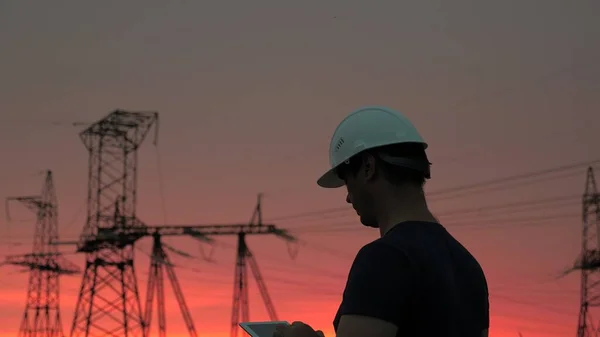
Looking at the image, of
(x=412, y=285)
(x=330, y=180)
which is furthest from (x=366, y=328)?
(x=330, y=180)

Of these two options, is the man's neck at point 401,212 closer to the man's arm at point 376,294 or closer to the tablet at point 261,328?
the man's arm at point 376,294

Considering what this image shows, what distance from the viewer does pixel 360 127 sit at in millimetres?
4707

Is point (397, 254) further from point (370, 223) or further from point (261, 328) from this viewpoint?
point (261, 328)

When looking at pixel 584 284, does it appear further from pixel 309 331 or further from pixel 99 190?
pixel 309 331

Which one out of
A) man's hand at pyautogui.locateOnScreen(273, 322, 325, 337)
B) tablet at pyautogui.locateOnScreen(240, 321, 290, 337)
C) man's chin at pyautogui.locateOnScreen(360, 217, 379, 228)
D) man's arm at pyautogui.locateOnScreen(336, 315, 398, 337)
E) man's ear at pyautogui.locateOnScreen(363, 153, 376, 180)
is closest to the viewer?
man's arm at pyautogui.locateOnScreen(336, 315, 398, 337)

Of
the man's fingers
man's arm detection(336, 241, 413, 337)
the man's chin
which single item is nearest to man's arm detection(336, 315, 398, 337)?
man's arm detection(336, 241, 413, 337)

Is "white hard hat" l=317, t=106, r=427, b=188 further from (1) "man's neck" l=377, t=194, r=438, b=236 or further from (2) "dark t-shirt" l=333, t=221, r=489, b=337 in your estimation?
(2) "dark t-shirt" l=333, t=221, r=489, b=337

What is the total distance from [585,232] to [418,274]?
92.3 metres

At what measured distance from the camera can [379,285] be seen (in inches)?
165

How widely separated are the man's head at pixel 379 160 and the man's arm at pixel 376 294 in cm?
41

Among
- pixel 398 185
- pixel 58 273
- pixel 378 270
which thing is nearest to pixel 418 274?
pixel 378 270

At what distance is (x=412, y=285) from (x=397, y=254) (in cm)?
14

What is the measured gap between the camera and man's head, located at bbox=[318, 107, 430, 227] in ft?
15.2

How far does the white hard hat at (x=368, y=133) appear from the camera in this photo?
15.3 feet
